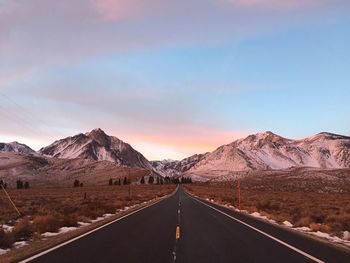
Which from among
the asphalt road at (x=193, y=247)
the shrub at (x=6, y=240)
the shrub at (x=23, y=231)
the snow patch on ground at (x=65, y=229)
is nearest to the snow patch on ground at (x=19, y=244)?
the shrub at (x=6, y=240)

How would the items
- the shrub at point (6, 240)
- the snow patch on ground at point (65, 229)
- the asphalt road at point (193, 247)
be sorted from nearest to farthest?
the asphalt road at point (193, 247) < the shrub at point (6, 240) < the snow patch on ground at point (65, 229)

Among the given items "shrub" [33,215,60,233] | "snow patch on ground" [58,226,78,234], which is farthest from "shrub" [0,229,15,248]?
"snow patch on ground" [58,226,78,234]

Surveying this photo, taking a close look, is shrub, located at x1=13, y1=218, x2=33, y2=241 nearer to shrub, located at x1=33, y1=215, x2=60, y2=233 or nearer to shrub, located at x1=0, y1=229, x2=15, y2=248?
shrub, located at x1=33, y1=215, x2=60, y2=233

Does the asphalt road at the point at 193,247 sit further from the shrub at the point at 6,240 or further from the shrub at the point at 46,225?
the shrub at the point at 46,225

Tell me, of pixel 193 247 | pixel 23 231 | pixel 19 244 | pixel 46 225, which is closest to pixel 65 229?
pixel 46 225

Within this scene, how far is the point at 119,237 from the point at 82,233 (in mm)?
1962

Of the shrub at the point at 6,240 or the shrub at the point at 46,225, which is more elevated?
the shrub at the point at 46,225

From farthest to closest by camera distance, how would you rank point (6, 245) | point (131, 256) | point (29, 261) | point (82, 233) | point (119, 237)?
point (82, 233) < point (119, 237) < point (6, 245) < point (131, 256) < point (29, 261)

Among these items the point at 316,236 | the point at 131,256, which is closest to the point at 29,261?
the point at 131,256

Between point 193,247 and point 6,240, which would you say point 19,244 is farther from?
point 193,247

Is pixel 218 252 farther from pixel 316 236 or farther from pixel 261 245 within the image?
pixel 316 236

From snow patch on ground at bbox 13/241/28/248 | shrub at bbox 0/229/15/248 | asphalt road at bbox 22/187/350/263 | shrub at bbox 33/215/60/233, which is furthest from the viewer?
shrub at bbox 33/215/60/233

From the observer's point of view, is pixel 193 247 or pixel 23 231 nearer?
pixel 193 247

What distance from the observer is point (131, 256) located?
12.3 metres
